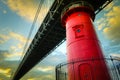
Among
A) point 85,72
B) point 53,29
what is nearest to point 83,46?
point 85,72

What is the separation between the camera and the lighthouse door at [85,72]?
6.75 m

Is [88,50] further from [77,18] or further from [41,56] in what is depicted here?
[41,56]

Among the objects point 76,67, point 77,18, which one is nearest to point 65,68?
point 76,67

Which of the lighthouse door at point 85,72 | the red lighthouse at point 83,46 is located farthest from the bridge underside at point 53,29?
the lighthouse door at point 85,72

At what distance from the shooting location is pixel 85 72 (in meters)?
7.00

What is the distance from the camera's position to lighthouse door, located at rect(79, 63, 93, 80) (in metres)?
6.75

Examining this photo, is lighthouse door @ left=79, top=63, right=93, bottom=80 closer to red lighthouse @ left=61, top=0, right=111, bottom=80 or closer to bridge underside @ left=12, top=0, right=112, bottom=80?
red lighthouse @ left=61, top=0, right=111, bottom=80

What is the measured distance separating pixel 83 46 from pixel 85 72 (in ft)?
4.70

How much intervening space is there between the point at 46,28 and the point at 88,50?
8.35 metres

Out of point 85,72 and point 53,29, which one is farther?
point 53,29

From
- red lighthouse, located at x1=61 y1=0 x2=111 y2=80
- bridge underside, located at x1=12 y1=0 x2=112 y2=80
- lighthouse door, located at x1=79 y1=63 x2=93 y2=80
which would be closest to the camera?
lighthouse door, located at x1=79 y1=63 x2=93 y2=80

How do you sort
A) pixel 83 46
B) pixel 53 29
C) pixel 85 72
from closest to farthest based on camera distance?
1. pixel 85 72
2. pixel 83 46
3. pixel 53 29

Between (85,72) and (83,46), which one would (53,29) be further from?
(85,72)

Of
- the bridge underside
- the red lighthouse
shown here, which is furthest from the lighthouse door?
the bridge underside
